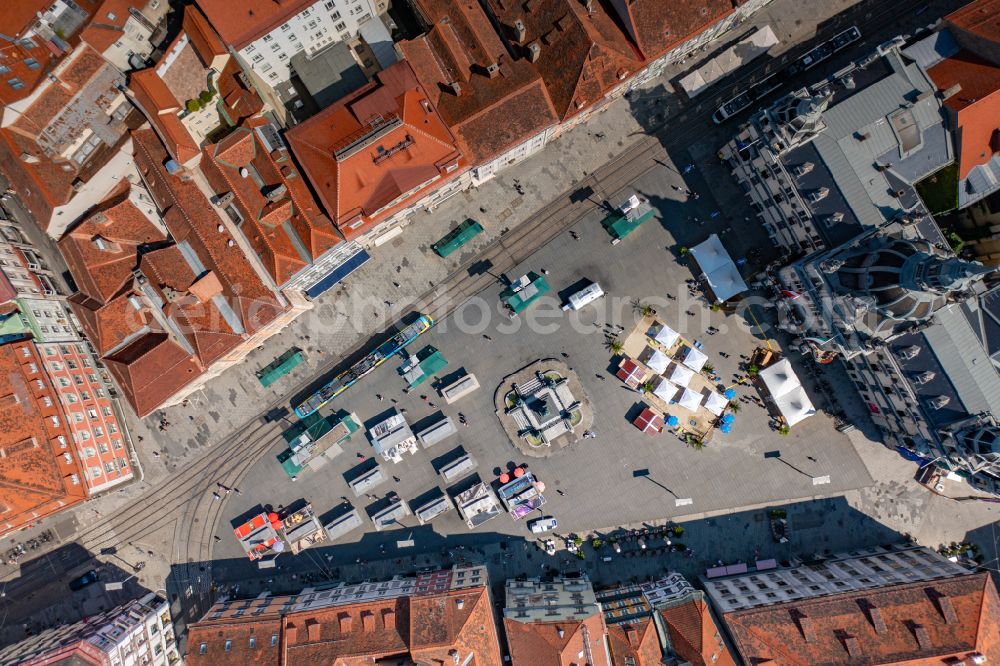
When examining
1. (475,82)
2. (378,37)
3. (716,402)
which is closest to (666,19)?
(475,82)

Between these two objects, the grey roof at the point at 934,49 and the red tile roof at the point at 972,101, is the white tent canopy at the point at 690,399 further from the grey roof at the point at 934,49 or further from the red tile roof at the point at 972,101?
the grey roof at the point at 934,49

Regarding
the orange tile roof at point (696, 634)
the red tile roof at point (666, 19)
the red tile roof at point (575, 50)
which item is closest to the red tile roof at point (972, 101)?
the red tile roof at point (666, 19)

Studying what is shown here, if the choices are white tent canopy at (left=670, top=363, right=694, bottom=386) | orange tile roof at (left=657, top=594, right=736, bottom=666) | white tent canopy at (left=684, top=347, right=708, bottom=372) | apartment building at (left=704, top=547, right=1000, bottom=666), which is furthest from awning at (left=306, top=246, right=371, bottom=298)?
apartment building at (left=704, top=547, right=1000, bottom=666)

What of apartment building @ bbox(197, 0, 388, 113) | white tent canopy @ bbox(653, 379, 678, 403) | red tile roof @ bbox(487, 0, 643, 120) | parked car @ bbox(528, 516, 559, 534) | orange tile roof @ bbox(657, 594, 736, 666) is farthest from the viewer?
parked car @ bbox(528, 516, 559, 534)

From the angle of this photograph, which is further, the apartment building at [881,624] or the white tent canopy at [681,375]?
the white tent canopy at [681,375]

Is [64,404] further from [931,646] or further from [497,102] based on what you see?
[931,646]

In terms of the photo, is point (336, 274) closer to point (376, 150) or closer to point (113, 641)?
point (376, 150)

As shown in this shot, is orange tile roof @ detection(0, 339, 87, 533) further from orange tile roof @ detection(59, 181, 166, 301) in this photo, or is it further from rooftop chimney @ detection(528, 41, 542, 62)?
rooftop chimney @ detection(528, 41, 542, 62)
